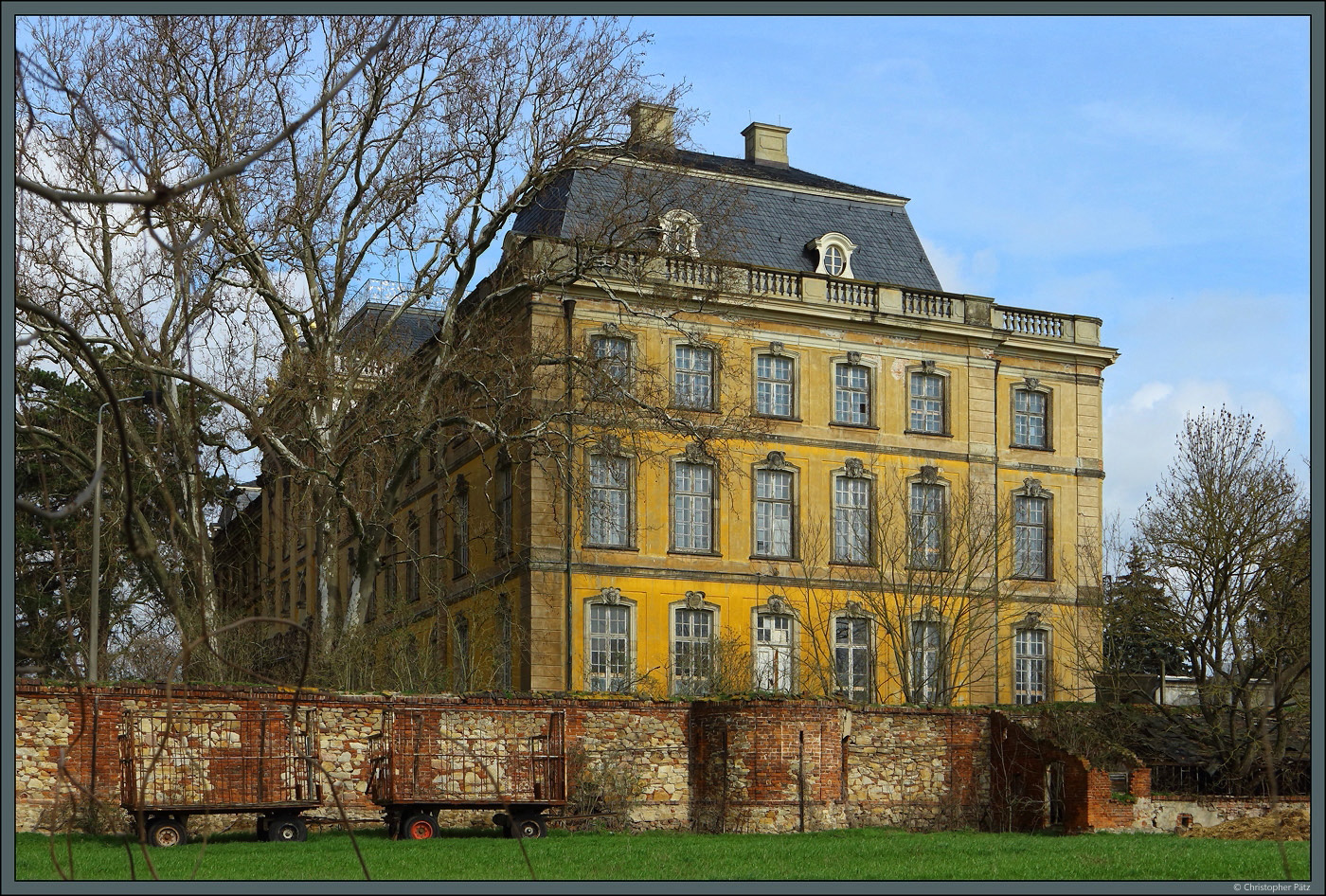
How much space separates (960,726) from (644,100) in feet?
43.1

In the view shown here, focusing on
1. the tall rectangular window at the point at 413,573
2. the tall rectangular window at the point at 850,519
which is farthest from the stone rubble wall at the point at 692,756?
the tall rectangular window at the point at 413,573

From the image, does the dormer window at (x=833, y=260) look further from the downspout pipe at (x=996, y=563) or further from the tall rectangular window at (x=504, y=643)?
the tall rectangular window at (x=504, y=643)

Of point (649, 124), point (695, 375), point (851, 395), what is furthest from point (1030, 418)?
point (649, 124)

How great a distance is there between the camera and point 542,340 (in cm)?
3100

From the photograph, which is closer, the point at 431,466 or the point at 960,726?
the point at 960,726

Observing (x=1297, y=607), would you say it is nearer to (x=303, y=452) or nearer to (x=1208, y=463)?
(x=1208, y=463)

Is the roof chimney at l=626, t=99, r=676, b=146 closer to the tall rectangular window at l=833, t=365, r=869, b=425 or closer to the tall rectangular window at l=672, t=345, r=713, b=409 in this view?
the tall rectangular window at l=672, t=345, r=713, b=409

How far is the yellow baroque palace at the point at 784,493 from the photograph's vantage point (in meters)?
35.3

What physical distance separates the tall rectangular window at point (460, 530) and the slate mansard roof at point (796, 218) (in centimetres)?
692

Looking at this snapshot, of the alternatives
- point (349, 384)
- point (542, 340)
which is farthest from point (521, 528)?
point (349, 384)

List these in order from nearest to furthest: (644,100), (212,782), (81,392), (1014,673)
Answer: (212,782)
(644,100)
(81,392)
(1014,673)

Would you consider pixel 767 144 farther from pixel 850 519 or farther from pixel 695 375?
pixel 850 519

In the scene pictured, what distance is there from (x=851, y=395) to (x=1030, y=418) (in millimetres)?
5522

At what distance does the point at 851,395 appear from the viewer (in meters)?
39.8
